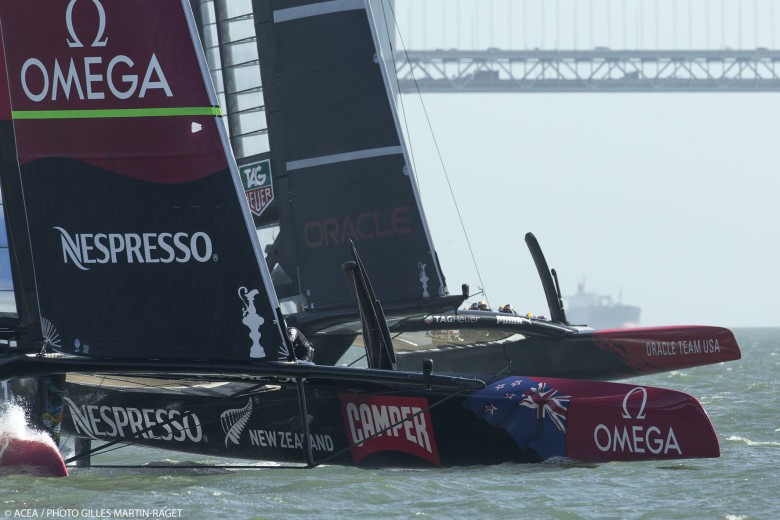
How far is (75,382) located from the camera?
21.7 ft

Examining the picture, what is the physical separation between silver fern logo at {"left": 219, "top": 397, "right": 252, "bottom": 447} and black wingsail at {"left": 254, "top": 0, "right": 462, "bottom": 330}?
2172 millimetres

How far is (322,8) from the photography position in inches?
343

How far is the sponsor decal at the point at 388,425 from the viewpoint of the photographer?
5910 millimetres

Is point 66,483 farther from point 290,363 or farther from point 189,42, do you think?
point 189,42

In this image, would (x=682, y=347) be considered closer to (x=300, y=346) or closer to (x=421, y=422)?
(x=421, y=422)

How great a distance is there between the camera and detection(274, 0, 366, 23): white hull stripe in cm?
870

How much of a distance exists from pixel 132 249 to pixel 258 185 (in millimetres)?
3588

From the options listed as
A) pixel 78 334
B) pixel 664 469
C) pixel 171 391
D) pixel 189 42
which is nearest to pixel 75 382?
pixel 171 391

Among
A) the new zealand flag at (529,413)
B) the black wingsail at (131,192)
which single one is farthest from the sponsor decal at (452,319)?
the black wingsail at (131,192)

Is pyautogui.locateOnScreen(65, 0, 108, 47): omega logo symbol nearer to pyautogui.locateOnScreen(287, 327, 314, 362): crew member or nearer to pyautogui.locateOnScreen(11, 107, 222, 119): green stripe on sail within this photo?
pyautogui.locateOnScreen(11, 107, 222, 119): green stripe on sail

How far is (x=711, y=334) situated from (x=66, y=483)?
5.01 m

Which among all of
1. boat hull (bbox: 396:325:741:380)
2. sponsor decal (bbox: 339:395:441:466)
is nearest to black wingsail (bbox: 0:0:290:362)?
sponsor decal (bbox: 339:395:441:466)

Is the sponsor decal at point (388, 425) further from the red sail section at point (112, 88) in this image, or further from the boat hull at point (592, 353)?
the boat hull at point (592, 353)

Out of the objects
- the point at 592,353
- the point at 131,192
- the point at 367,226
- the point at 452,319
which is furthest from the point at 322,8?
the point at 131,192
